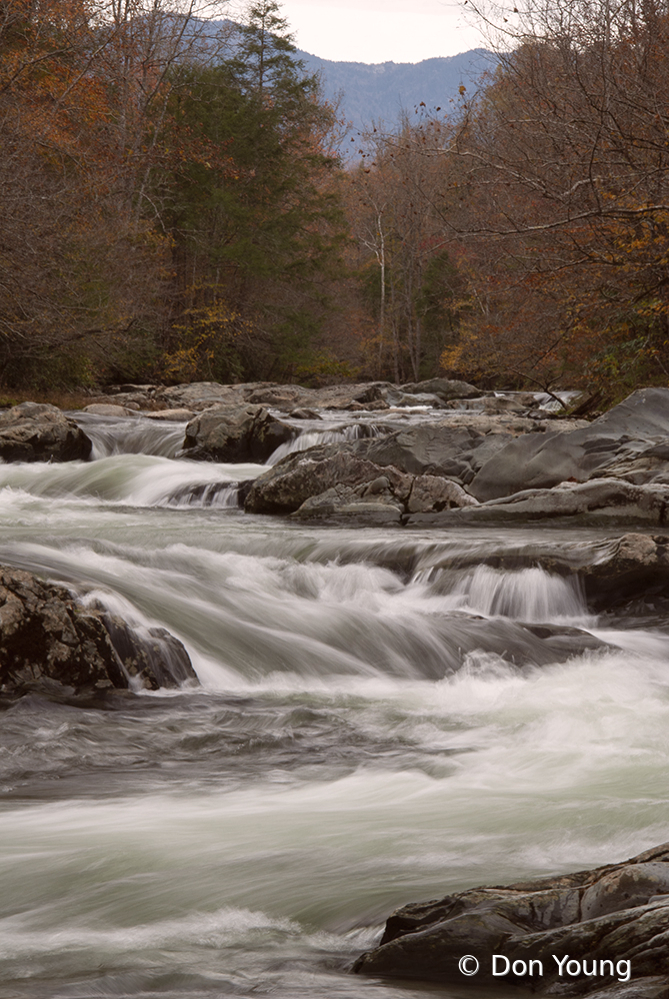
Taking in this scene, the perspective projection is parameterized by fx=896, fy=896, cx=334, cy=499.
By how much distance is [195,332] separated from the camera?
97.1 feet

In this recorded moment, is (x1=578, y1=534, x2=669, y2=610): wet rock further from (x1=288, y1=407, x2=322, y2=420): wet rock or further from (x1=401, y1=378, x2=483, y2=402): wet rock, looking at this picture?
(x1=401, y1=378, x2=483, y2=402): wet rock

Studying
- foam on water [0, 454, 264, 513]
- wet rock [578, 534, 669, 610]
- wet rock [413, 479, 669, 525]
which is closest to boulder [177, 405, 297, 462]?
foam on water [0, 454, 264, 513]

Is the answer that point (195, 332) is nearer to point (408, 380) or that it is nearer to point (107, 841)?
point (408, 380)

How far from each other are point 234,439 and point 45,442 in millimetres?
2924

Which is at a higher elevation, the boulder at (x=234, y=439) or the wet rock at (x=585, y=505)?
the boulder at (x=234, y=439)

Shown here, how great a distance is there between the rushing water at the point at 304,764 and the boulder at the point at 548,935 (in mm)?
128

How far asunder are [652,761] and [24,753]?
113 inches

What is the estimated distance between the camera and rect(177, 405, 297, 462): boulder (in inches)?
548

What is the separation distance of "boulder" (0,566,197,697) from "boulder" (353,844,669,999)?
294cm

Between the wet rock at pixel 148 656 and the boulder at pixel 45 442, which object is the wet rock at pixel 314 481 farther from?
the wet rock at pixel 148 656

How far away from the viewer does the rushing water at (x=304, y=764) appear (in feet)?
8.33

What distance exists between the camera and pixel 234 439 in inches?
549

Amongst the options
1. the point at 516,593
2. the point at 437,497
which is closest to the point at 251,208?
the point at 437,497

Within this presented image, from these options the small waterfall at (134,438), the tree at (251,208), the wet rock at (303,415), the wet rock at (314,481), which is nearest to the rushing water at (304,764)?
the wet rock at (314,481)
